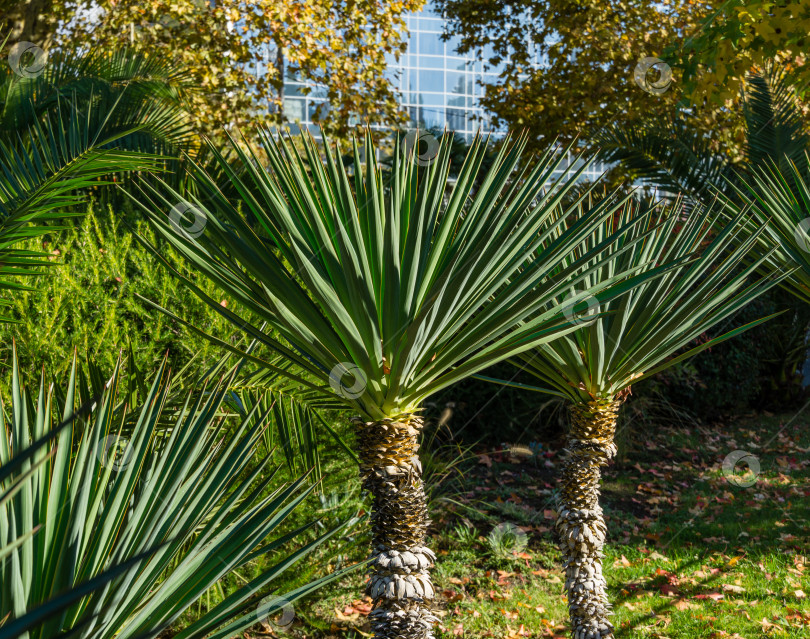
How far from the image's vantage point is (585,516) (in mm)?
2172

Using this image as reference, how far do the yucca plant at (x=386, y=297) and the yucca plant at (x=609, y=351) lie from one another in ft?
1.30

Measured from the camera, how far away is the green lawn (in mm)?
4023

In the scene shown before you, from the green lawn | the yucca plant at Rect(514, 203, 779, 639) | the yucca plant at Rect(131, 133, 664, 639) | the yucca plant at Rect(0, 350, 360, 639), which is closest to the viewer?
the yucca plant at Rect(0, 350, 360, 639)

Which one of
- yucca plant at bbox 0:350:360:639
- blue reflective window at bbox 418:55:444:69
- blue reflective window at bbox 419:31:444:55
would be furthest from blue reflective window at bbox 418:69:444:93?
yucca plant at bbox 0:350:360:639

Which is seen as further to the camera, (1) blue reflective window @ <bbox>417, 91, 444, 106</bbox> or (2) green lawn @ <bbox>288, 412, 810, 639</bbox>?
(1) blue reflective window @ <bbox>417, 91, 444, 106</bbox>

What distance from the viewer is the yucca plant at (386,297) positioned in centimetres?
149

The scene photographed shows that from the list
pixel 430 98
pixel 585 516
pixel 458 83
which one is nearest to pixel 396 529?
pixel 585 516

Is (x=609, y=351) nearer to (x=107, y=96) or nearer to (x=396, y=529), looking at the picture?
(x=396, y=529)

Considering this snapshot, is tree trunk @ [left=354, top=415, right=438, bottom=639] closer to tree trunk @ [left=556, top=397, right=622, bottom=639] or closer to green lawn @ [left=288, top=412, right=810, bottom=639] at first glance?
tree trunk @ [left=556, top=397, right=622, bottom=639]

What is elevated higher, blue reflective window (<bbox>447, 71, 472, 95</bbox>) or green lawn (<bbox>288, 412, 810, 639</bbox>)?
blue reflective window (<bbox>447, 71, 472, 95</bbox>)

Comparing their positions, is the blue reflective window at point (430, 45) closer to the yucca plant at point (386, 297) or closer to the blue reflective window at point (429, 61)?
the blue reflective window at point (429, 61)

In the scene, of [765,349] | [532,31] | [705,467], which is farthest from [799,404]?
[532,31]

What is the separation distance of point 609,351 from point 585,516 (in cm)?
55

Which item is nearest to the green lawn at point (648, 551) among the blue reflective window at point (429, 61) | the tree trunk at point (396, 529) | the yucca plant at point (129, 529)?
the tree trunk at point (396, 529)
